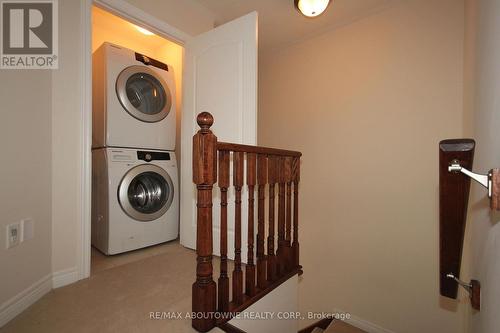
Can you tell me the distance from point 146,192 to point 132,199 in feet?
0.51

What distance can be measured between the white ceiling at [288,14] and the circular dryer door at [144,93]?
863 millimetres

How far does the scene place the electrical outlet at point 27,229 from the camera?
43.4 inches

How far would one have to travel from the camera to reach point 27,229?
3.69ft

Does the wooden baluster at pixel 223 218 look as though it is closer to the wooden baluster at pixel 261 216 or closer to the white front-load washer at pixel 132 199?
the wooden baluster at pixel 261 216

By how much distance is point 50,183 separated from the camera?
4.14 ft

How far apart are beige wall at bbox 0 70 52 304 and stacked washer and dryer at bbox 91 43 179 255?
1.77 ft

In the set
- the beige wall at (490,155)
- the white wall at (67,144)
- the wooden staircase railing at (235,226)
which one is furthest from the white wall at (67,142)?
the beige wall at (490,155)

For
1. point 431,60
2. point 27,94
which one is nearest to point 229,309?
point 27,94

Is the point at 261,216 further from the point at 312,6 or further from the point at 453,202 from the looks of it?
the point at 312,6

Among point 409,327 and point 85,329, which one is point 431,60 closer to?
point 409,327

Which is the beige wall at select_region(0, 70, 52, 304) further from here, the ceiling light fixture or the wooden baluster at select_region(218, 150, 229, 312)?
the ceiling light fixture

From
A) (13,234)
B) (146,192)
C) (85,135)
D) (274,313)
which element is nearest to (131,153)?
(146,192)

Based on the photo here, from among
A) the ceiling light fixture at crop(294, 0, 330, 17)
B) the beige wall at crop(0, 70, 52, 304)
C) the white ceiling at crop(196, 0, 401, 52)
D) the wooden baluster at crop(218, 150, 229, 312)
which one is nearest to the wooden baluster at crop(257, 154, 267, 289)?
the wooden baluster at crop(218, 150, 229, 312)

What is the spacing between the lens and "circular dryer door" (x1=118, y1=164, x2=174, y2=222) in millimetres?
1831
